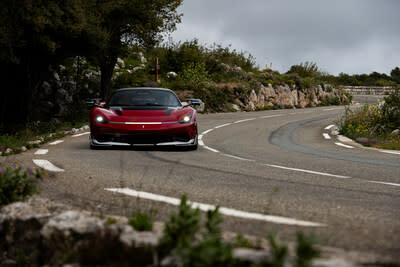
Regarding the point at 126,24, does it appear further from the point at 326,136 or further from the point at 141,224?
the point at 141,224

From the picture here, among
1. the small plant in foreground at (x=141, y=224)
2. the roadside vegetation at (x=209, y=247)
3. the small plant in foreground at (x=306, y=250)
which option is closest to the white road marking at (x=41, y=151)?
the small plant in foreground at (x=141, y=224)

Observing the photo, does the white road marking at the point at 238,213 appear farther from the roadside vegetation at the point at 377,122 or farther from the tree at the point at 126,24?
the tree at the point at 126,24

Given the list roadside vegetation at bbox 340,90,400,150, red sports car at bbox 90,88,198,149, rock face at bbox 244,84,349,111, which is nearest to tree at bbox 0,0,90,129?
red sports car at bbox 90,88,198,149

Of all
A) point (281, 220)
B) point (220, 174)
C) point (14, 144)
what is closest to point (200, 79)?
point (14, 144)

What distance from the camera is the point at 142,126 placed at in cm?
1064

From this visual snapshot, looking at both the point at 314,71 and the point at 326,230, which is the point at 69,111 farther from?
the point at 314,71

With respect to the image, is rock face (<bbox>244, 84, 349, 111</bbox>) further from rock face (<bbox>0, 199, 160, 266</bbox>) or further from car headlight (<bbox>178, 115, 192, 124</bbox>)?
rock face (<bbox>0, 199, 160, 266</bbox>)

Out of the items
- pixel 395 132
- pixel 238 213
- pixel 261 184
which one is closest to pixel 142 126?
pixel 261 184

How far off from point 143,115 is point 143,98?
117 centimetres

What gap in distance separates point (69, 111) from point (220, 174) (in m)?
17.0

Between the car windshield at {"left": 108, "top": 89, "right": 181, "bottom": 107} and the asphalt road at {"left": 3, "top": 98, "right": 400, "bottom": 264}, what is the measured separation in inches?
48.5

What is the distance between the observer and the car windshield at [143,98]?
38.6ft

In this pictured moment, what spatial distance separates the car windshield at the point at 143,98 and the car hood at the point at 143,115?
0.61 meters

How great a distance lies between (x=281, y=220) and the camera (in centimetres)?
452
